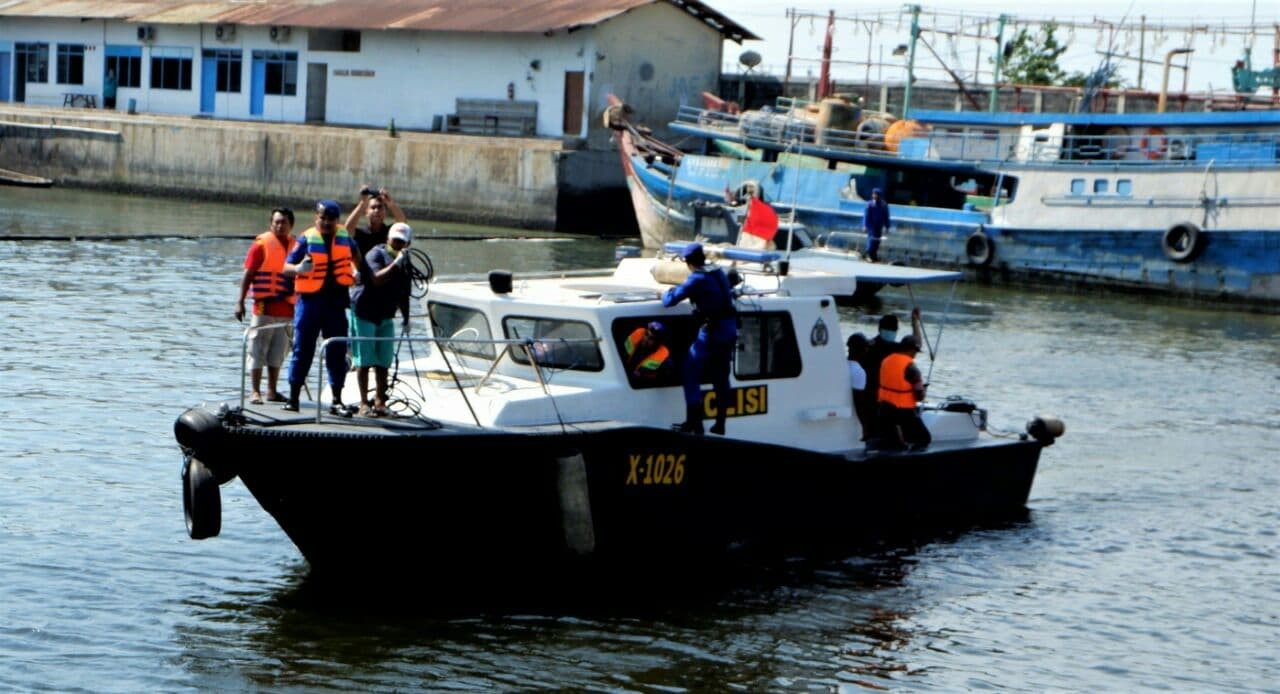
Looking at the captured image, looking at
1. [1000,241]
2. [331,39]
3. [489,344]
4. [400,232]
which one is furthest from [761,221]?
[331,39]

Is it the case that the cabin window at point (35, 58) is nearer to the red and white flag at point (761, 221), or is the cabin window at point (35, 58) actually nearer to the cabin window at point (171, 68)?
the cabin window at point (171, 68)

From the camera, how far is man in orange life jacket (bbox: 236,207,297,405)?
11.7m

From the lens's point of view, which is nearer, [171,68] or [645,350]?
[645,350]

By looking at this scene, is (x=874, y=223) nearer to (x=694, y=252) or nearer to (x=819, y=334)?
(x=819, y=334)

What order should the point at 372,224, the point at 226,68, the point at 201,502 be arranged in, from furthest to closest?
the point at 226,68, the point at 372,224, the point at 201,502

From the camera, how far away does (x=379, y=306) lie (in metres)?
11.1

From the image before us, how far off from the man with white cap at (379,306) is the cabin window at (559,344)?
92 centimetres

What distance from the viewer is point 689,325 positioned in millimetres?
11938

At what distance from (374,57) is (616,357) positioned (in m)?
37.5

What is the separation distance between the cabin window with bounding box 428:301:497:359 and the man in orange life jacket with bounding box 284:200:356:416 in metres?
1.05

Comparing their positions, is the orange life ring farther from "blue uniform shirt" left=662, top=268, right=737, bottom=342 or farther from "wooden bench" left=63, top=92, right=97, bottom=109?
"wooden bench" left=63, top=92, right=97, bottom=109

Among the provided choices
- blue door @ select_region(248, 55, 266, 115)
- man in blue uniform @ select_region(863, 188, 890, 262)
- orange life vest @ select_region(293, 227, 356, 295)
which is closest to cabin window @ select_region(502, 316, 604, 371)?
orange life vest @ select_region(293, 227, 356, 295)

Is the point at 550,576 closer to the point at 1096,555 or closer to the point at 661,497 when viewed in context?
the point at 661,497

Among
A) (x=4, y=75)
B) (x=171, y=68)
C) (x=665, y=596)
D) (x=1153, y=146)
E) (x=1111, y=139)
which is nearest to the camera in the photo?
(x=665, y=596)
